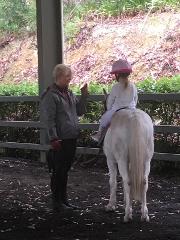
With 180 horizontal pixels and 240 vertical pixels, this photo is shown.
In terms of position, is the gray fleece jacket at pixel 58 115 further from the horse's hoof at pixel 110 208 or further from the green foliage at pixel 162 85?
the green foliage at pixel 162 85

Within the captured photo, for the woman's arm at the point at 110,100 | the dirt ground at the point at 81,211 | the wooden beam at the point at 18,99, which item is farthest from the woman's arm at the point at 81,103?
the wooden beam at the point at 18,99

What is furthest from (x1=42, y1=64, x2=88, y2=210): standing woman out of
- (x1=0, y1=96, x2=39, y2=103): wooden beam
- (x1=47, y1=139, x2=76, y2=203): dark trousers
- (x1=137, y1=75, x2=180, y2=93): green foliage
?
(x1=0, y1=96, x2=39, y2=103): wooden beam

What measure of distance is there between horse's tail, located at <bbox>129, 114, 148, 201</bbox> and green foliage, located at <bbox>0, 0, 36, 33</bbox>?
7.87 meters

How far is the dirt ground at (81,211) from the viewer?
18.8 feet

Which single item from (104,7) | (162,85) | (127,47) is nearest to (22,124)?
(127,47)

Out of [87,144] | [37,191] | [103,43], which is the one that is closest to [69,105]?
[37,191]

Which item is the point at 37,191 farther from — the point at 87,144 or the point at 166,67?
the point at 166,67

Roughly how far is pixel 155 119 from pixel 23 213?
11.9ft

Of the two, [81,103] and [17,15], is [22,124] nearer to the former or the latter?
[17,15]

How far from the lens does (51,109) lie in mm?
6652

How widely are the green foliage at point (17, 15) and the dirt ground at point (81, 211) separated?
4.92 m

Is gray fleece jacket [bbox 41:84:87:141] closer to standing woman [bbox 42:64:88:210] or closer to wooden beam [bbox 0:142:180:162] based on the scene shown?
standing woman [bbox 42:64:88:210]

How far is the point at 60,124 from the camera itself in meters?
6.74

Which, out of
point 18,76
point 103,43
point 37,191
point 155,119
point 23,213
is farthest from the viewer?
point 18,76
